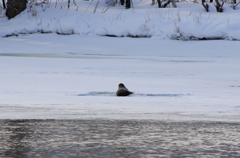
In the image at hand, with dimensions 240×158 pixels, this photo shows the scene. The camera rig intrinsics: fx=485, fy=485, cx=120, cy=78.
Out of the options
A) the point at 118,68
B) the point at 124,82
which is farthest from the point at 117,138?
the point at 118,68

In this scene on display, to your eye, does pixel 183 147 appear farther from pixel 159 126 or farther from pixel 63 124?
pixel 63 124

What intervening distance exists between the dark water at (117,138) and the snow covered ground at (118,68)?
50 cm

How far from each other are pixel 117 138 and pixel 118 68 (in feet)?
27.0

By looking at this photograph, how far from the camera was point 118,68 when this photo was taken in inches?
488

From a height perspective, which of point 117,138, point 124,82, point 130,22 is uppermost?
point 130,22

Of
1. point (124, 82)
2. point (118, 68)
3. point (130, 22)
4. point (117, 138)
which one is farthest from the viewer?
point (130, 22)

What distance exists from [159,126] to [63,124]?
97cm

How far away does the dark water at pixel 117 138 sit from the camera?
3.60 m

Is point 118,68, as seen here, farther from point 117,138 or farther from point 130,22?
point 130,22

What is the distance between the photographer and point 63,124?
16.2 ft

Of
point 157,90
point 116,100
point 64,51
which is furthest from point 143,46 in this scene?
point 116,100

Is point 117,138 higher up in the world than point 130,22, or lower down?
lower down

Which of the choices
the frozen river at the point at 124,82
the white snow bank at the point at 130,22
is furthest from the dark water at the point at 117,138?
the white snow bank at the point at 130,22

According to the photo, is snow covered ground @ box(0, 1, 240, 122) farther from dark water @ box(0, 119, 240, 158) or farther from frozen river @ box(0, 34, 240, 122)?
dark water @ box(0, 119, 240, 158)
